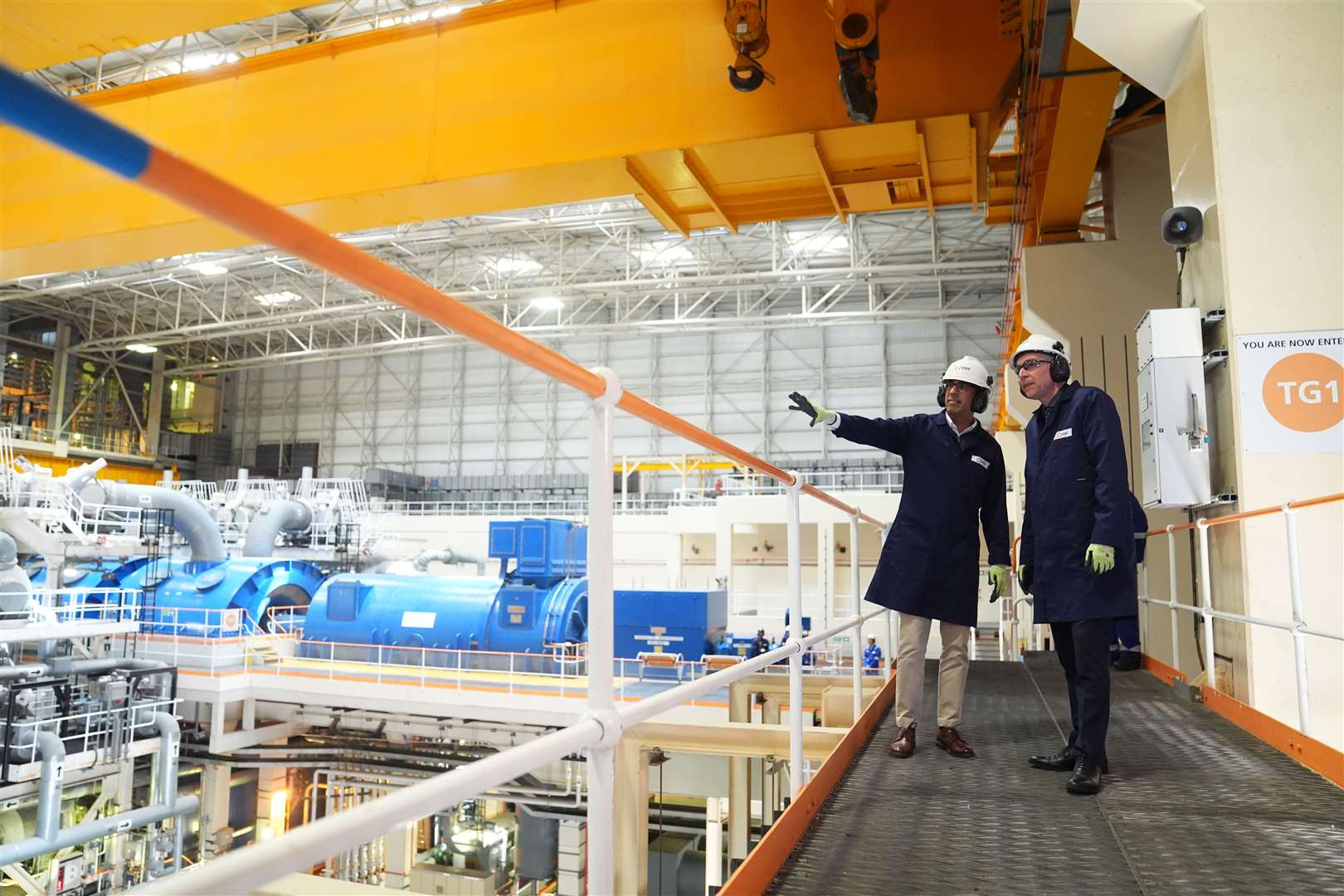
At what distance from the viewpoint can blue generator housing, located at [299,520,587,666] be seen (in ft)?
44.9

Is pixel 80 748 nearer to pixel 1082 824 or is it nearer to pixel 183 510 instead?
pixel 183 510

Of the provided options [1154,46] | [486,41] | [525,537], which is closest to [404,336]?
[525,537]

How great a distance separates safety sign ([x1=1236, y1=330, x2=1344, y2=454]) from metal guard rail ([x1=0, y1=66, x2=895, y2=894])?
3.62 meters

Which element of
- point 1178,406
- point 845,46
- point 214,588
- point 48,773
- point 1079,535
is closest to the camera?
point 1079,535

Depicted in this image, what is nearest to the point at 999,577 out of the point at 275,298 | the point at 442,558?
the point at 442,558

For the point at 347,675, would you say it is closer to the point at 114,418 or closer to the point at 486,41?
the point at 486,41

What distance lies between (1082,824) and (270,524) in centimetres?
1807

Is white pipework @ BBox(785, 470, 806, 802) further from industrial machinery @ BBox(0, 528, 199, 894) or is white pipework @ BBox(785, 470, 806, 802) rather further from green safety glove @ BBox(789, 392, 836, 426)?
industrial machinery @ BBox(0, 528, 199, 894)

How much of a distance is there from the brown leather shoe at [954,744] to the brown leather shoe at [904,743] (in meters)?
0.14

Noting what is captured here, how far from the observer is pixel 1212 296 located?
189 inches

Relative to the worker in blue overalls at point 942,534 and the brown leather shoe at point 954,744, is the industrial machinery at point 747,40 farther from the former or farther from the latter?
the brown leather shoe at point 954,744

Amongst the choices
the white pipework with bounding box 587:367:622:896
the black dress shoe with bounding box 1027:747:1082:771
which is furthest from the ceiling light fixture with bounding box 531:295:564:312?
the white pipework with bounding box 587:367:622:896

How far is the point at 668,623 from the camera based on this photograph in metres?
13.3

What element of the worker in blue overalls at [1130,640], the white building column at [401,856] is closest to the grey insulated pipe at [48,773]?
the white building column at [401,856]
